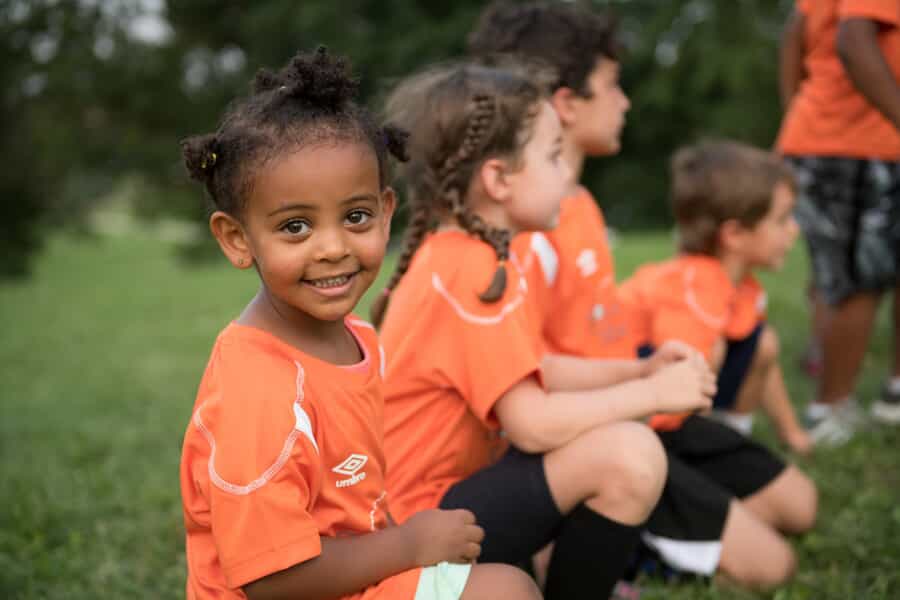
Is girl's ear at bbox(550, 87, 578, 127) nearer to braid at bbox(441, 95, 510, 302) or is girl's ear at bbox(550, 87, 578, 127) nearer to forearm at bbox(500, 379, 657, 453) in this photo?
braid at bbox(441, 95, 510, 302)

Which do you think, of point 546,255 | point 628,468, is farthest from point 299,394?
point 546,255

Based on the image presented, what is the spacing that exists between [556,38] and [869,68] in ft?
3.79

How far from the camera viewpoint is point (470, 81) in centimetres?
241

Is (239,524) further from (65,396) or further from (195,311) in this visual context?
(195,311)

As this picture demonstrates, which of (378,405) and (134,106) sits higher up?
(134,106)

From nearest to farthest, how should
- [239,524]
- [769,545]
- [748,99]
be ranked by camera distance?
[239,524] → [769,545] → [748,99]

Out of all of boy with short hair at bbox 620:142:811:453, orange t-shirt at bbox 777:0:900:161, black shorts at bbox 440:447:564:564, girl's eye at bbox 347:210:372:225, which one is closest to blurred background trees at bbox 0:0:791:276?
orange t-shirt at bbox 777:0:900:161

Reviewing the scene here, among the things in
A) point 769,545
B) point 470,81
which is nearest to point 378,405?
point 470,81

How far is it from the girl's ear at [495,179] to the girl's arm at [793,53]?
2.24 meters

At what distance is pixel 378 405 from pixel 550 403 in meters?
0.46

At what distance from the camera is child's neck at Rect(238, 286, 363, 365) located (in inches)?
67.4

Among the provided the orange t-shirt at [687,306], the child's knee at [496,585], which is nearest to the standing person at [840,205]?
the orange t-shirt at [687,306]

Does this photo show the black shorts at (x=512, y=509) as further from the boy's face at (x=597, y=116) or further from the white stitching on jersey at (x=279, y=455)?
the boy's face at (x=597, y=116)

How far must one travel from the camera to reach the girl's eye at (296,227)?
1629 millimetres
